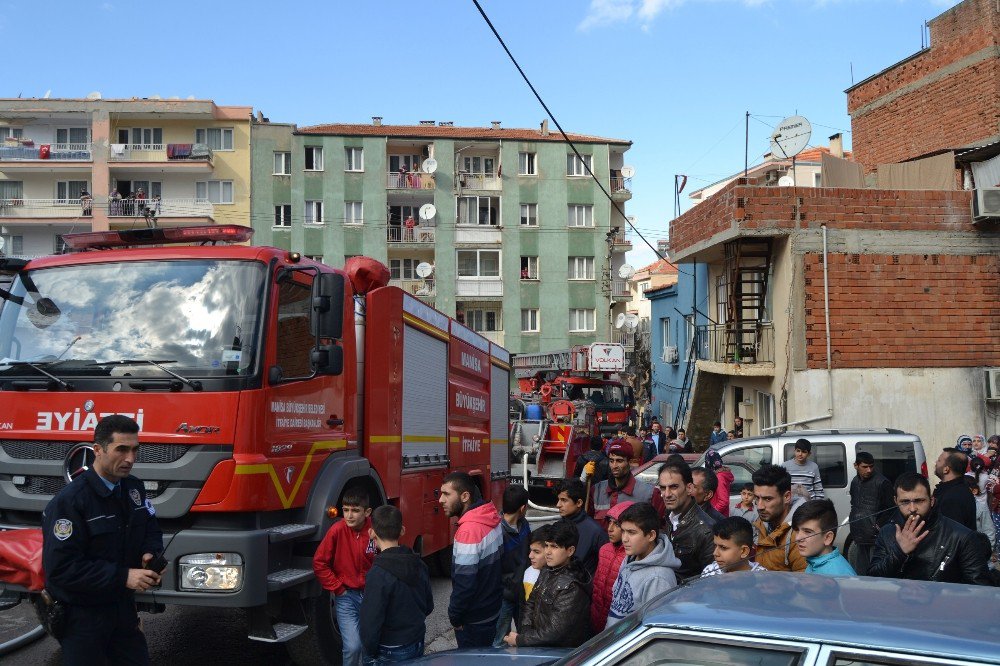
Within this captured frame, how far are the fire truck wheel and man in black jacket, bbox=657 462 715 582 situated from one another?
2570 millimetres

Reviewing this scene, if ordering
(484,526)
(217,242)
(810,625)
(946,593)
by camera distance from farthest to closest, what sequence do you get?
1. (217,242)
2. (484,526)
3. (946,593)
4. (810,625)

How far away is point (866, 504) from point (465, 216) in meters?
38.1

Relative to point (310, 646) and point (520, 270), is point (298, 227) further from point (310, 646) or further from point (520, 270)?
point (310, 646)

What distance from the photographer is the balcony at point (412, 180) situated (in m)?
45.2

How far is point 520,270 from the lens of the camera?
151 feet

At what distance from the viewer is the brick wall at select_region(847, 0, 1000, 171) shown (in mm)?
21891

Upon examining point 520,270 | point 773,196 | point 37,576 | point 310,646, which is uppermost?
point 520,270

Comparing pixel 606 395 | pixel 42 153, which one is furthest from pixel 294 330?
pixel 42 153

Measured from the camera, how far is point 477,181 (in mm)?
46219

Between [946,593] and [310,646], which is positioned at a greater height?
[946,593]

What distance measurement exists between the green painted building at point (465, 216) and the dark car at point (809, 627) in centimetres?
4138

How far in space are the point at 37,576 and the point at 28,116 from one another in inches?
1793

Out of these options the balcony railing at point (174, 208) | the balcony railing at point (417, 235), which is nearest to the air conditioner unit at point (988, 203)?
the balcony railing at point (417, 235)

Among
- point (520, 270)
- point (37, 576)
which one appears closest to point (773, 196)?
point (37, 576)
